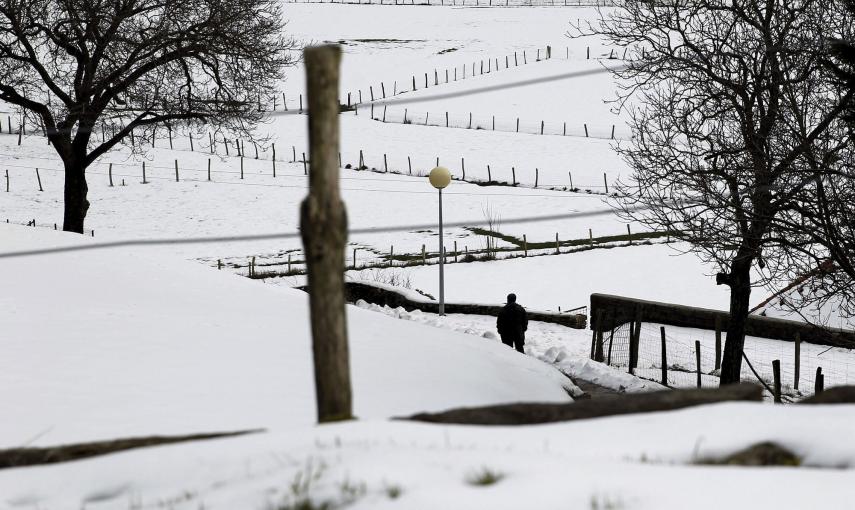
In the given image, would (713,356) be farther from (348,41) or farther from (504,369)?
(348,41)

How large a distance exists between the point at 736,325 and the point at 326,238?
11.3m

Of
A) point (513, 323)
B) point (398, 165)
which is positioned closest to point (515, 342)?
point (513, 323)

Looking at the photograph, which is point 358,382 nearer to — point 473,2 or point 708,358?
point 708,358

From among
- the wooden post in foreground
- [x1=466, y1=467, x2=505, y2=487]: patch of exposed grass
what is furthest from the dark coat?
[x1=466, y1=467, x2=505, y2=487]: patch of exposed grass

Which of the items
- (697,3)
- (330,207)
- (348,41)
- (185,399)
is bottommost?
(185,399)

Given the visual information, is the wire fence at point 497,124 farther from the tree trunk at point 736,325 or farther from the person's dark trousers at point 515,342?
the tree trunk at point 736,325

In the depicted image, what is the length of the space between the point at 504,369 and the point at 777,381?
14.2 feet

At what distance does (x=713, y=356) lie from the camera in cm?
1880

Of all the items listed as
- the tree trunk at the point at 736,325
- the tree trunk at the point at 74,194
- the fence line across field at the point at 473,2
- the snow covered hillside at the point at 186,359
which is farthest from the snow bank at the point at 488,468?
the fence line across field at the point at 473,2

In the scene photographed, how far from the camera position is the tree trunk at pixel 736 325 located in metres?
14.9

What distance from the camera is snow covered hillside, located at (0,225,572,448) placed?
27.5 feet

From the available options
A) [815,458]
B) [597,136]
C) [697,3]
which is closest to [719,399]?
[815,458]

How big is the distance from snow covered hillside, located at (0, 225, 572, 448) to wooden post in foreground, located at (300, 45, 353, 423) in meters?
2.86

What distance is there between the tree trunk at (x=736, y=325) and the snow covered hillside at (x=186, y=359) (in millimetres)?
3179
